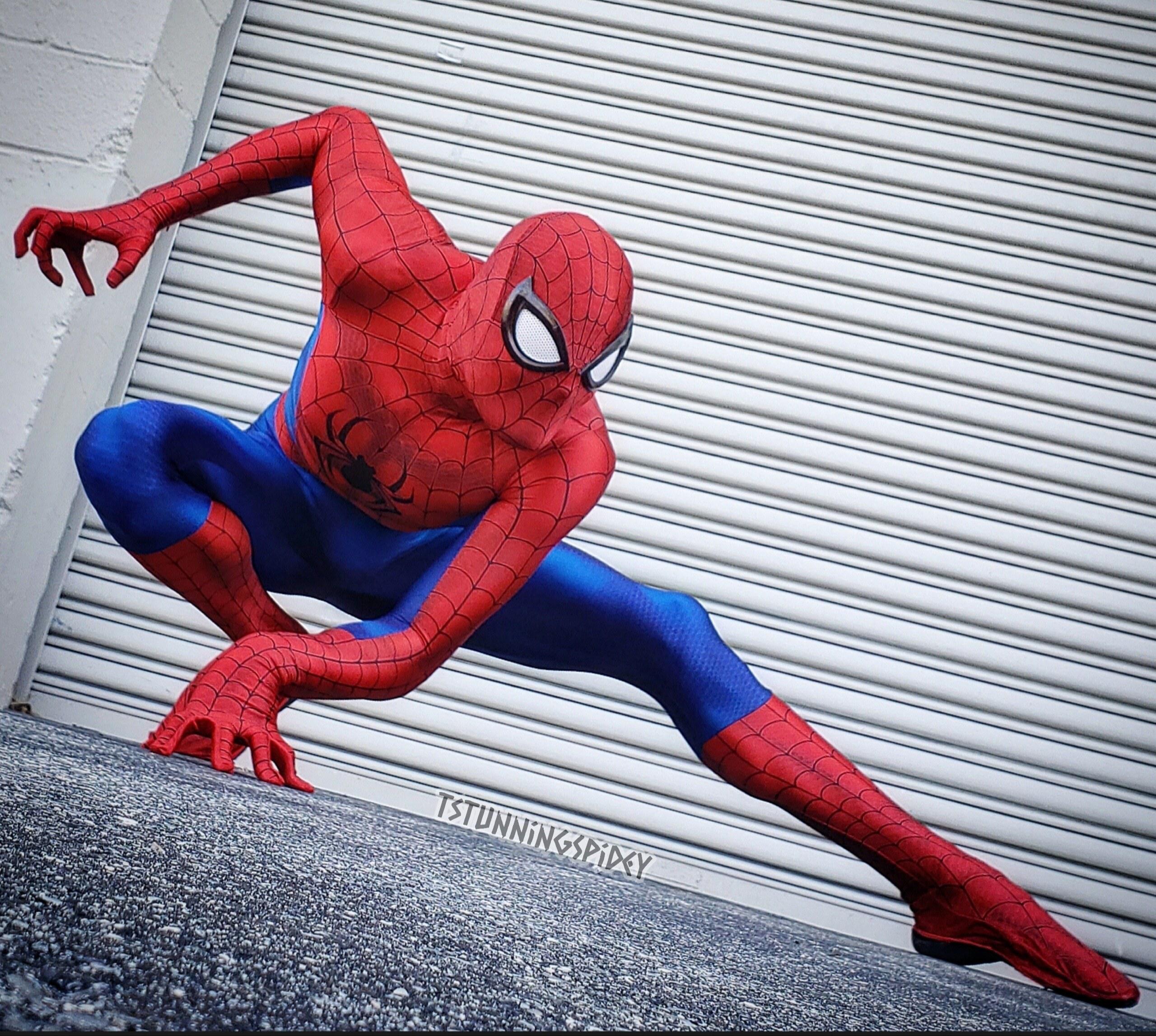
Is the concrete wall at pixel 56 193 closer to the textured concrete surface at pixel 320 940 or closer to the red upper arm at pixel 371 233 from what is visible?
the red upper arm at pixel 371 233

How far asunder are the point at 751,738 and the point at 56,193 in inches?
88.3

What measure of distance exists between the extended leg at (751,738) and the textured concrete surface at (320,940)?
285mm

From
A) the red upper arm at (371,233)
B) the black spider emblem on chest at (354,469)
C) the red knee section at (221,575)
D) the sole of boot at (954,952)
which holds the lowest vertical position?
the sole of boot at (954,952)

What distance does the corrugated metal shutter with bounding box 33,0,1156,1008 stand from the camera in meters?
2.48

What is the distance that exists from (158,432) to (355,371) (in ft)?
1.00

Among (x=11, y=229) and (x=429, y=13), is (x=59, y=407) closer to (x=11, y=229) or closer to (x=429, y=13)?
(x=11, y=229)

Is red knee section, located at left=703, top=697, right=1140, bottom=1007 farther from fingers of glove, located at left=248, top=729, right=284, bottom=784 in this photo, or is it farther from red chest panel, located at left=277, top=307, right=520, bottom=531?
fingers of glove, located at left=248, top=729, right=284, bottom=784

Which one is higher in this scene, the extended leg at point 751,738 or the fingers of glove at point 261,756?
the extended leg at point 751,738

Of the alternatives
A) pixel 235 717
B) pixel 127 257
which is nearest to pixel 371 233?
pixel 127 257

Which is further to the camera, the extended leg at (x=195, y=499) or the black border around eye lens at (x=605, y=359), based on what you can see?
the extended leg at (x=195, y=499)

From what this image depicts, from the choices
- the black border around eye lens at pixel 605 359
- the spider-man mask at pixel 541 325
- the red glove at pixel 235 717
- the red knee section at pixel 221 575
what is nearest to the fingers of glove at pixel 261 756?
the red glove at pixel 235 717

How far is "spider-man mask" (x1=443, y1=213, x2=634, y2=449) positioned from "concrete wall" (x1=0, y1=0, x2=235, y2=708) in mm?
1654

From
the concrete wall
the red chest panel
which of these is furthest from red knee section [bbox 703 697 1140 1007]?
the concrete wall

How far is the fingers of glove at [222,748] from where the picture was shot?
1.10m
